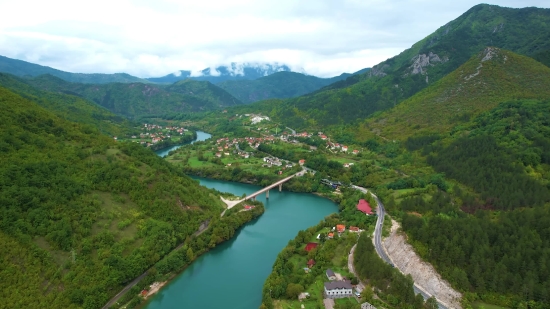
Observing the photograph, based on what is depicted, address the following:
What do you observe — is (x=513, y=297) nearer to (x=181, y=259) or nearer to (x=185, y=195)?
(x=181, y=259)

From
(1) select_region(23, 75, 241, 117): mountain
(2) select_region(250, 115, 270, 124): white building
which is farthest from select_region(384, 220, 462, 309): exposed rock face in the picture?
(1) select_region(23, 75, 241, 117): mountain

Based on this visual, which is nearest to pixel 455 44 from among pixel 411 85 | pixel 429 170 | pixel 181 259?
pixel 411 85

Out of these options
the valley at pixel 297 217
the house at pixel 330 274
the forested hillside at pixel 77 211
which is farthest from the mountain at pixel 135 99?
the house at pixel 330 274

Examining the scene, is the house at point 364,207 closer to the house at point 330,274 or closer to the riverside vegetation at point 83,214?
the riverside vegetation at point 83,214

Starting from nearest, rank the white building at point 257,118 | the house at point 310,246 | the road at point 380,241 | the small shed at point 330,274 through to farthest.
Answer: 1. the road at point 380,241
2. the small shed at point 330,274
3. the house at point 310,246
4. the white building at point 257,118

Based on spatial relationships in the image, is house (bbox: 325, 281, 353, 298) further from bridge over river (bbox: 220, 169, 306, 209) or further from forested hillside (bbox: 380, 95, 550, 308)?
bridge over river (bbox: 220, 169, 306, 209)

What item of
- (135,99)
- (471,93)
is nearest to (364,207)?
(471,93)

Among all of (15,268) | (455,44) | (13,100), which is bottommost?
(15,268)
